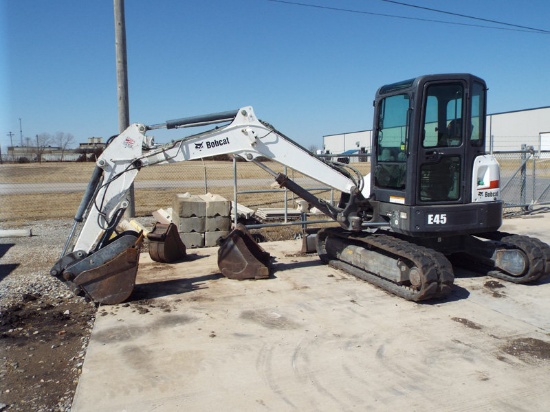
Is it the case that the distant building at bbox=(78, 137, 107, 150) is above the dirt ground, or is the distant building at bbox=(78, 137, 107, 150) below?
above

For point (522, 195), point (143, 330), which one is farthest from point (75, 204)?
point (522, 195)

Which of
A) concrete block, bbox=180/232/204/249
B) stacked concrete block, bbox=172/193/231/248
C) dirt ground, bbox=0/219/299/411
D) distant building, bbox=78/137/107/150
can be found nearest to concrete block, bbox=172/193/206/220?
stacked concrete block, bbox=172/193/231/248

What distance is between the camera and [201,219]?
10164 mm

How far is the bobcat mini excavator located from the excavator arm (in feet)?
0.05

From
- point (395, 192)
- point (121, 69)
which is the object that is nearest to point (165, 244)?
point (395, 192)

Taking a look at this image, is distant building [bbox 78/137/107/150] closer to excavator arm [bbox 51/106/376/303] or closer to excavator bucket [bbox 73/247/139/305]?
excavator arm [bbox 51/106/376/303]

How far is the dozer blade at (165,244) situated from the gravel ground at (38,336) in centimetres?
179

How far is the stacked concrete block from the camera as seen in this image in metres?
10.0

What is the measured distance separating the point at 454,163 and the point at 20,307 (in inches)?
246

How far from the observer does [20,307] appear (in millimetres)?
6277

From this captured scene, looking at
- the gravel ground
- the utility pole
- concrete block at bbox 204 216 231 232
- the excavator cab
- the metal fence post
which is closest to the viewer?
the gravel ground

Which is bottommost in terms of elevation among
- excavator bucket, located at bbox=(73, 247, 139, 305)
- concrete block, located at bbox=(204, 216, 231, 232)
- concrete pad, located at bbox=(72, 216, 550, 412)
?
concrete pad, located at bbox=(72, 216, 550, 412)

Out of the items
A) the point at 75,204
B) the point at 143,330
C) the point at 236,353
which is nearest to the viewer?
the point at 236,353

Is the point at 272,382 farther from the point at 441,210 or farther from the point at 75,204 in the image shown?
the point at 75,204
